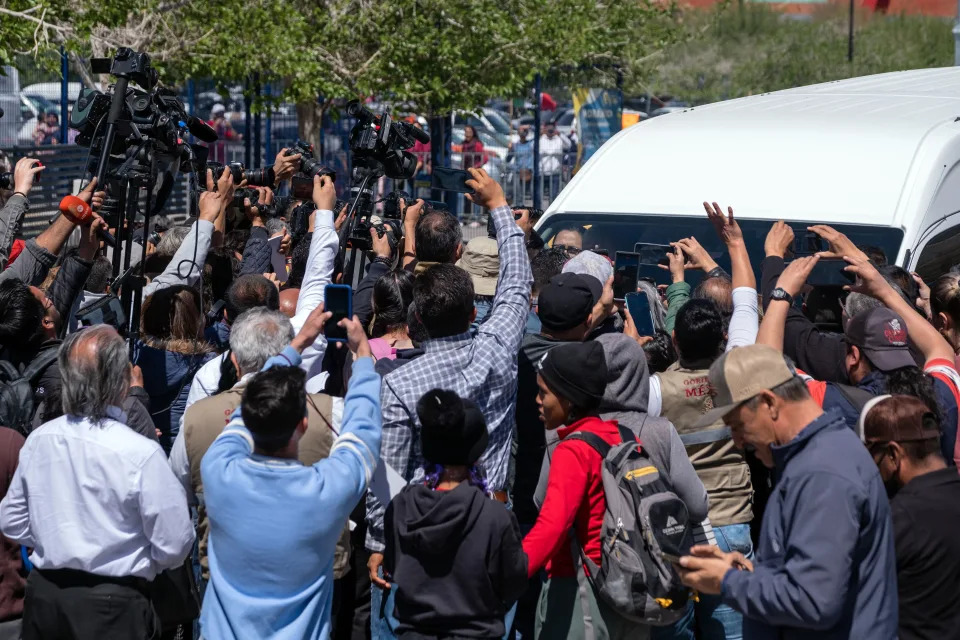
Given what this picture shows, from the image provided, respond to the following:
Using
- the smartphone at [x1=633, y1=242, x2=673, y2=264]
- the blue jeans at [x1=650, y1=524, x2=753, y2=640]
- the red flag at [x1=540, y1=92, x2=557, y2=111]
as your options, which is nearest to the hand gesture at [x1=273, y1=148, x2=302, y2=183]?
the smartphone at [x1=633, y1=242, x2=673, y2=264]

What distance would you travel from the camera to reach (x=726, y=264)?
23.0 ft

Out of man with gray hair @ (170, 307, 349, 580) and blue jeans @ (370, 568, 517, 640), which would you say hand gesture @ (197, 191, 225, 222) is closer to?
man with gray hair @ (170, 307, 349, 580)

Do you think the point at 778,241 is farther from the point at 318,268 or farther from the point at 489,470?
the point at 318,268

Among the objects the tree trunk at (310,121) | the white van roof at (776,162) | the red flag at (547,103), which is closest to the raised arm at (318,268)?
the white van roof at (776,162)

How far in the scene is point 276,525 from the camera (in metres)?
3.54

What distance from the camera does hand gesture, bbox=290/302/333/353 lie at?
3967mm

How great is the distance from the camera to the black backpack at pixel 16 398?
439 cm

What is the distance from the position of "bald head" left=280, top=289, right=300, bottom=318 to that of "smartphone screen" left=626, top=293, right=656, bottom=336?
64.0 inches

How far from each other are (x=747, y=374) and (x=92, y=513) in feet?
6.91

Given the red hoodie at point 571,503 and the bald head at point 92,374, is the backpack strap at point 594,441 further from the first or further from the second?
the bald head at point 92,374

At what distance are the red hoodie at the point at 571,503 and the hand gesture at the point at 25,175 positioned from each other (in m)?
3.28

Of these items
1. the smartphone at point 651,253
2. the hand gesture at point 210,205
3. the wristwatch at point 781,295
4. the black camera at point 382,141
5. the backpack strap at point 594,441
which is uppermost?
the black camera at point 382,141

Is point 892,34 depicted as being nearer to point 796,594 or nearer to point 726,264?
point 726,264

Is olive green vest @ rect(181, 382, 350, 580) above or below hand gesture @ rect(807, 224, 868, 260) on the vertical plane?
below
